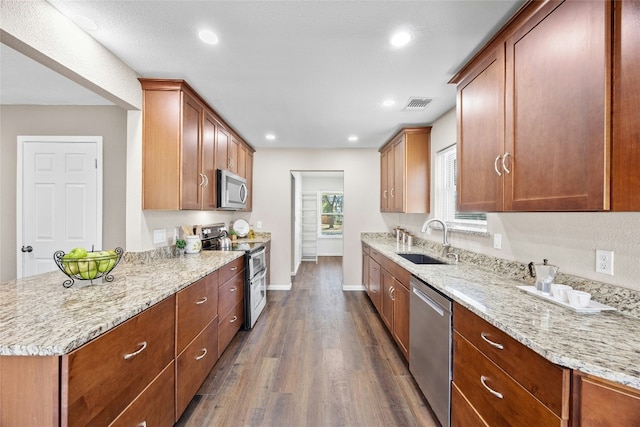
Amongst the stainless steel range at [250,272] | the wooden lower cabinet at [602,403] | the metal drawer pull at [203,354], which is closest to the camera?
the wooden lower cabinet at [602,403]

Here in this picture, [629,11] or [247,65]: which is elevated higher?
[247,65]

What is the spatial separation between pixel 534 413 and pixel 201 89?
3025 millimetres

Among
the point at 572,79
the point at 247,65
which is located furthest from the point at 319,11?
the point at 572,79

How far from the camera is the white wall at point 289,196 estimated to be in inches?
188

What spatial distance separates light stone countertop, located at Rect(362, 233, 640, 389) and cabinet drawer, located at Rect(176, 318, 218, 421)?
1.70 m

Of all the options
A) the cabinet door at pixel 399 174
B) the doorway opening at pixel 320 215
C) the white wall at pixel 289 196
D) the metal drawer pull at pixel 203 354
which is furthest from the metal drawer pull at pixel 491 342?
the doorway opening at pixel 320 215

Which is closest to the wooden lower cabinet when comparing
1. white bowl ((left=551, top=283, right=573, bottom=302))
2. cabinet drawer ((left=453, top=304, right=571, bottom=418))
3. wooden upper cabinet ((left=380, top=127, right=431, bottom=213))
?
cabinet drawer ((left=453, top=304, right=571, bottom=418))

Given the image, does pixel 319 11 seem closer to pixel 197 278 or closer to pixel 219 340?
pixel 197 278

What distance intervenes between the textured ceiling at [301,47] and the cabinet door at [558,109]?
1.08ft

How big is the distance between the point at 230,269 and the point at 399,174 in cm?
245

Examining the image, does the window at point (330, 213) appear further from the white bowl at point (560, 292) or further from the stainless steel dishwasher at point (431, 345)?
the white bowl at point (560, 292)

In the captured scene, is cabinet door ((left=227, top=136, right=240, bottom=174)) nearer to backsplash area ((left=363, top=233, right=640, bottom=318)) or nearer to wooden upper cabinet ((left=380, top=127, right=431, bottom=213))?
wooden upper cabinet ((left=380, top=127, right=431, bottom=213))

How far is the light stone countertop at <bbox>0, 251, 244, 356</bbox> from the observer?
36.7 inches

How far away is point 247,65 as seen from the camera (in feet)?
6.69
